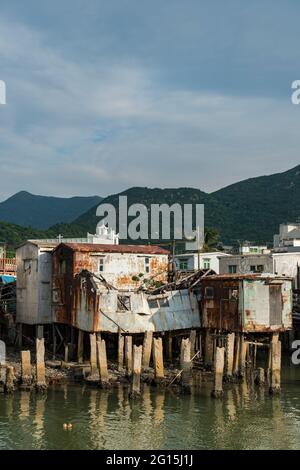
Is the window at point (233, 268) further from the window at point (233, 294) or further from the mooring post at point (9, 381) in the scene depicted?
the mooring post at point (9, 381)

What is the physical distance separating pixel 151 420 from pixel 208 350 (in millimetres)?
10645

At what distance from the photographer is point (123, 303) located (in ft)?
124

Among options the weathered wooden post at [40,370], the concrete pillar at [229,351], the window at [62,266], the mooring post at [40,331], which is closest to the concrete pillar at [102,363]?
the weathered wooden post at [40,370]

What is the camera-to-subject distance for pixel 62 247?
42375mm

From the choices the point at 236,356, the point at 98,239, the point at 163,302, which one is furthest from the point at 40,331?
the point at 98,239

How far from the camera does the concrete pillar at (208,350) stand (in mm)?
36719

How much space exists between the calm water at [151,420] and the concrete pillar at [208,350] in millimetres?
3249

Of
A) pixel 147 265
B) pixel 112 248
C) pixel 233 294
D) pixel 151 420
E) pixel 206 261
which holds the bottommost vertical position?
pixel 151 420

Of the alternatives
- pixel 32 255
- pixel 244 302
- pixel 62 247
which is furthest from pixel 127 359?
pixel 32 255

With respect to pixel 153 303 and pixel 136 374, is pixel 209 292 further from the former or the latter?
pixel 136 374

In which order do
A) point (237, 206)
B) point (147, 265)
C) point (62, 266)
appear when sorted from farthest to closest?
point (237, 206) → point (147, 265) → point (62, 266)

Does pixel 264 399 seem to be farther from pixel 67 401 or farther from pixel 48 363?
pixel 48 363

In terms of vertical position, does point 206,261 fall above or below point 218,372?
above

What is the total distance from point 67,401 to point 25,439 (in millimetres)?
6135
